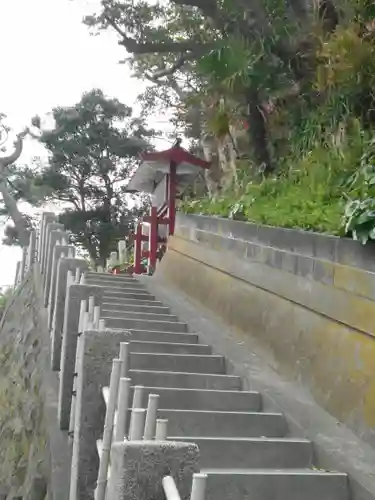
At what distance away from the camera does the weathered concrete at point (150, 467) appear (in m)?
2.00

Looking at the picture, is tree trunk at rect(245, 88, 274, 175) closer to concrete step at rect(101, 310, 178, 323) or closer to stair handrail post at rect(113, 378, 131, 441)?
concrete step at rect(101, 310, 178, 323)

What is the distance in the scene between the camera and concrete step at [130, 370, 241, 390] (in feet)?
14.9

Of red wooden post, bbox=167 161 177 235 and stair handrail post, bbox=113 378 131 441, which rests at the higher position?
red wooden post, bbox=167 161 177 235

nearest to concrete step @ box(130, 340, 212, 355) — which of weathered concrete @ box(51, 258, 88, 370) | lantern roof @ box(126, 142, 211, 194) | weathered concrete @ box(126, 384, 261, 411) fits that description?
weathered concrete @ box(126, 384, 261, 411)

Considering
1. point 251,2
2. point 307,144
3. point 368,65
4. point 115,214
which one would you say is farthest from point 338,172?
point 115,214

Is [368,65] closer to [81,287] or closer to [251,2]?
[251,2]

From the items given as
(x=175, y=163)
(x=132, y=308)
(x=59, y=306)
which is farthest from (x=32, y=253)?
(x=59, y=306)

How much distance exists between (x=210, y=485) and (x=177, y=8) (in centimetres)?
1285

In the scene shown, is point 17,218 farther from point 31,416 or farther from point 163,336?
point 163,336

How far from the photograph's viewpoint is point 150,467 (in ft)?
6.62

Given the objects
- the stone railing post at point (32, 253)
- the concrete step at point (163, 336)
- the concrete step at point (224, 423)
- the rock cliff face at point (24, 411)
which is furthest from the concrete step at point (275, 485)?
the stone railing post at point (32, 253)

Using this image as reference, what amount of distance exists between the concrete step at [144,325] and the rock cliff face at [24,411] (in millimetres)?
882

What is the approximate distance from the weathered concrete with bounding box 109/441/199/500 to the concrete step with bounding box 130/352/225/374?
2.74 meters

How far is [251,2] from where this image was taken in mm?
8320
